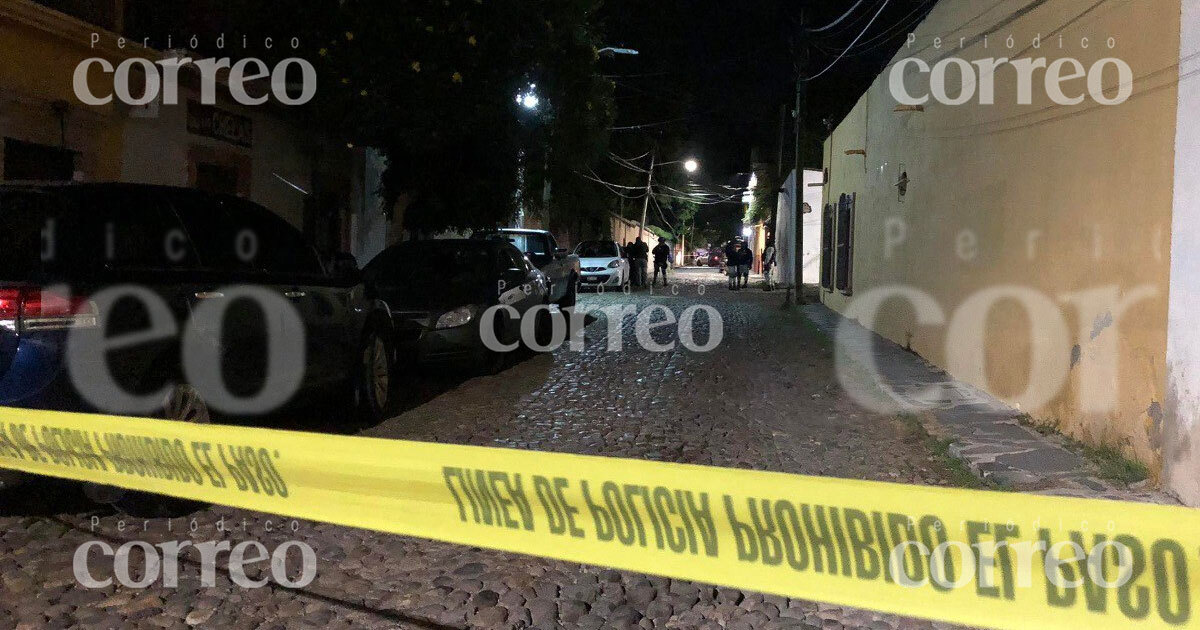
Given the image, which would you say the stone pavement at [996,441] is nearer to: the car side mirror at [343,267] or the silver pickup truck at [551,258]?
the car side mirror at [343,267]

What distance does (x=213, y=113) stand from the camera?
14898 millimetres

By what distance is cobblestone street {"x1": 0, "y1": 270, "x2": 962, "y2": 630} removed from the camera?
390 cm

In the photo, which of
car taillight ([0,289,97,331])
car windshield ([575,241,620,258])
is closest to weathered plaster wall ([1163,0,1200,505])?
car taillight ([0,289,97,331])

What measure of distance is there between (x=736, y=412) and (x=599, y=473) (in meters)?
5.95

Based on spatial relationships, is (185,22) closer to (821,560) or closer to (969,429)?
(969,429)

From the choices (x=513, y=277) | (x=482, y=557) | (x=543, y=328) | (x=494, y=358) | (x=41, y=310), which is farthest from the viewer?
(x=543, y=328)

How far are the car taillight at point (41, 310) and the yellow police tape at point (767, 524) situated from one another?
163cm

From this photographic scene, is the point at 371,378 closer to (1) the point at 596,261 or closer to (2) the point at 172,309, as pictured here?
(2) the point at 172,309

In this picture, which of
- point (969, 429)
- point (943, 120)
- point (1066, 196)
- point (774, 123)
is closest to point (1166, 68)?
point (1066, 196)

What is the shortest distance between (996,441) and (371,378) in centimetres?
482

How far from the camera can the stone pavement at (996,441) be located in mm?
5818

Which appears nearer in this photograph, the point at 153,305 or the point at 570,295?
the point at 153,305

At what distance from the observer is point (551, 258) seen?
17.7m

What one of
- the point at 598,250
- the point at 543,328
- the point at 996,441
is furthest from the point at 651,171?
the point at 996,441
